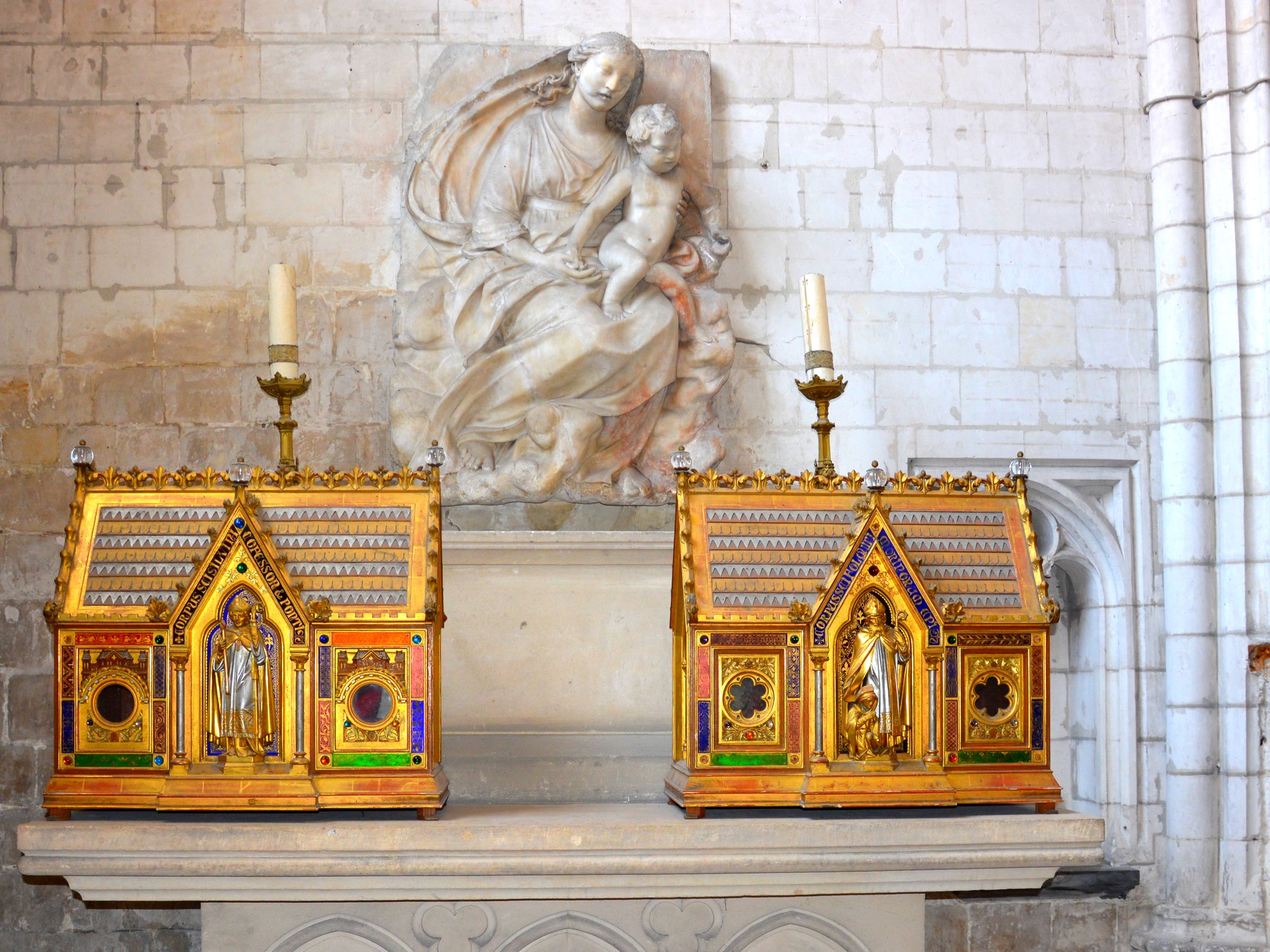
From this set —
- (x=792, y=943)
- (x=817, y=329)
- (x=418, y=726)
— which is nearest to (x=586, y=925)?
(x=792, y=943)

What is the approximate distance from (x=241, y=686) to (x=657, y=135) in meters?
2.68

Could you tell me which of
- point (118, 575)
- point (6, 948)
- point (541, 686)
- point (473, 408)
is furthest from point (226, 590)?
point (6, 948)

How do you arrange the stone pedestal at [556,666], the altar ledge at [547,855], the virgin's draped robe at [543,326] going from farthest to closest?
the virgin's draped robe at [543,326]
the stone pedestal at [556,666]
the altar ledge at [547,855]

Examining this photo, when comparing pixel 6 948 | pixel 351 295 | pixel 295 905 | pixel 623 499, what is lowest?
pixel 6 948

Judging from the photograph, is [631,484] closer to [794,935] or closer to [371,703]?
[371,703]

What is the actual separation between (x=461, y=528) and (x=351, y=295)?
3.64 feet

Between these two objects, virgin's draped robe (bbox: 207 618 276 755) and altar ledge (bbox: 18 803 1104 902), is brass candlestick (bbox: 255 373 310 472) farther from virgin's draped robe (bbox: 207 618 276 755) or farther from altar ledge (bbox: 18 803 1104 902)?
altar ledge (bbox: 18 803 1104 902)

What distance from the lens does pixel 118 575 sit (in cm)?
371

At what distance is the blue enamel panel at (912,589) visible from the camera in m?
3.78

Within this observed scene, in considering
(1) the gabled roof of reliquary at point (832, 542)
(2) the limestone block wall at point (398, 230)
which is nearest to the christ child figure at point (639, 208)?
(2) the limestone block wall at point (398, 230)

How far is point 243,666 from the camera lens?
11.9 feet

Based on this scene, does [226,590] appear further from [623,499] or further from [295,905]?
[623,499]

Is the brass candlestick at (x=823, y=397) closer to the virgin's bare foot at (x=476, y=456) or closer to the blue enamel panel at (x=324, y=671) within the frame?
the virgin's bare foot at (x=476, y=456)

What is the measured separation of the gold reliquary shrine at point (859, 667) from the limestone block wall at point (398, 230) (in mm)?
1494
